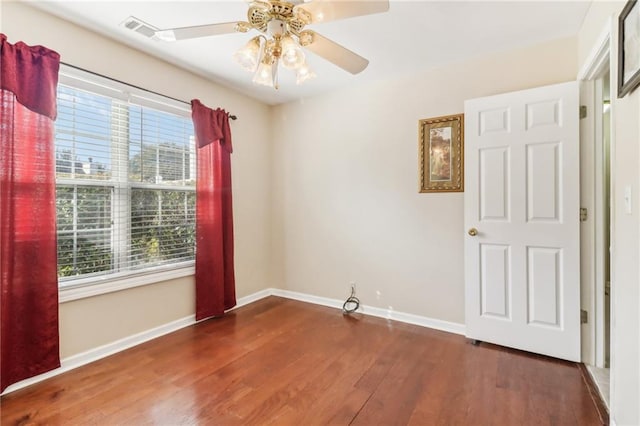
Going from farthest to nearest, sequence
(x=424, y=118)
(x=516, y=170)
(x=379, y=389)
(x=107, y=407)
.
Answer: (x=424, y=118) < (x=516, y=170) < (x=379, y=389) < (x=107, y=407)

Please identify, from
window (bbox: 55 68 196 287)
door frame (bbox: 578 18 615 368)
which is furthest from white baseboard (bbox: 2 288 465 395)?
door frame (bbox: 578 18 615 368)

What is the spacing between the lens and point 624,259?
56.6 inches

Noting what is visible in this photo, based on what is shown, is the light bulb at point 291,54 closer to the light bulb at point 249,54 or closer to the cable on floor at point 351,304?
the light bulb at point 249,54

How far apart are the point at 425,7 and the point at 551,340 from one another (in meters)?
2.53

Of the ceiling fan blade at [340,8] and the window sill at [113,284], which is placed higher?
the ceiling fan blade at [340,8]

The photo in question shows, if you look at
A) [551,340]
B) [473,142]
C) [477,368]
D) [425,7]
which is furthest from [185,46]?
[551,340]

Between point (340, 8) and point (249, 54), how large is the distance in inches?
20.0

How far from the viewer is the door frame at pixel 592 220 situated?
2.17 meters

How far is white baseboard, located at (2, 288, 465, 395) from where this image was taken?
2.16 metres

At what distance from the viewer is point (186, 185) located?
9.91 feet

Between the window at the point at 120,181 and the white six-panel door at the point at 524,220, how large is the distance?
2618 millimetres

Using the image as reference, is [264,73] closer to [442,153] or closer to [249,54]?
[249,54]

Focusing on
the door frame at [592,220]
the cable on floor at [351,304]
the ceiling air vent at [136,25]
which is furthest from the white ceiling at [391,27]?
the cable on floor at [351,304]

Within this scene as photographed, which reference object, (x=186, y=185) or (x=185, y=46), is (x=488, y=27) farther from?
(x=186, y=185)
